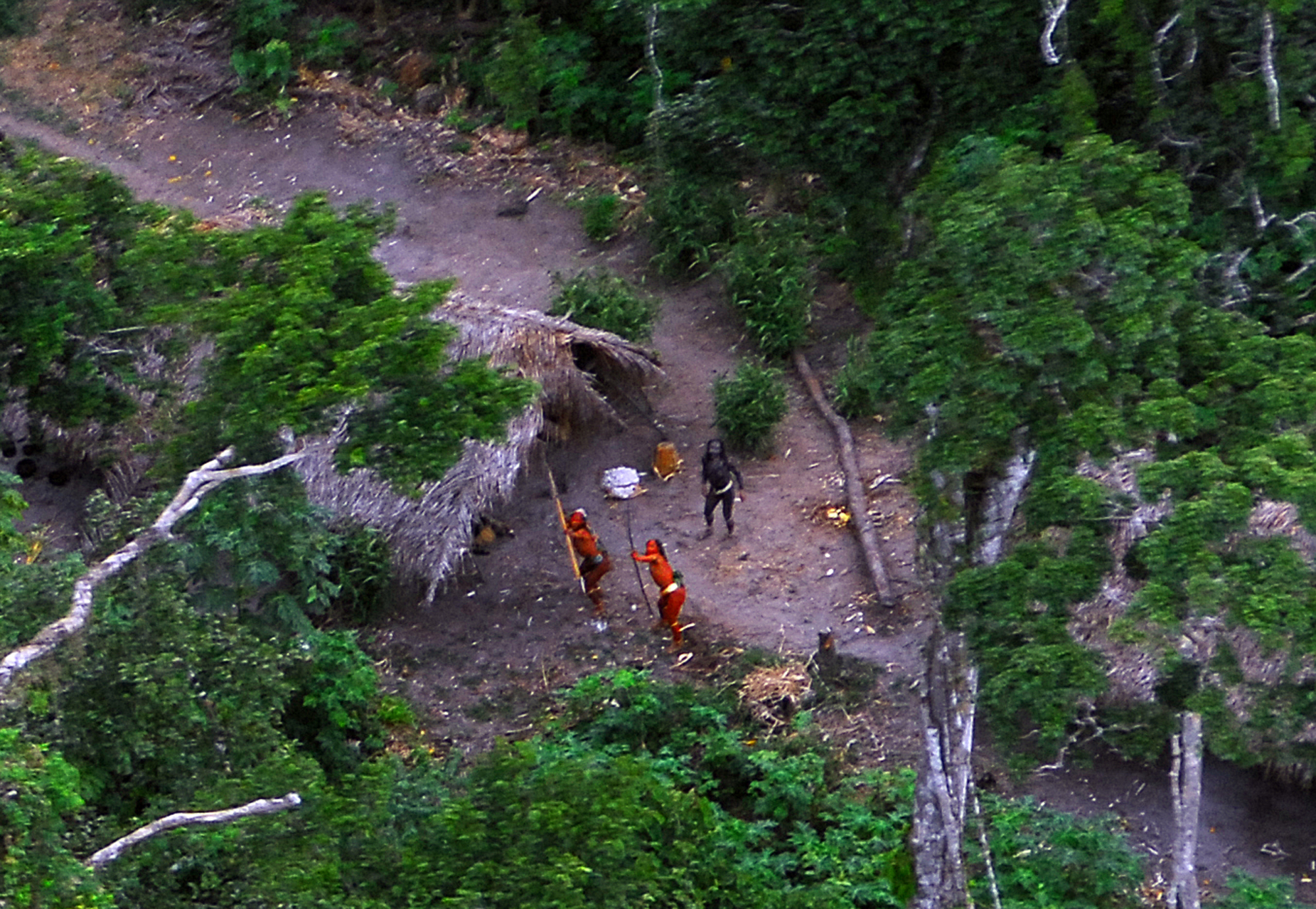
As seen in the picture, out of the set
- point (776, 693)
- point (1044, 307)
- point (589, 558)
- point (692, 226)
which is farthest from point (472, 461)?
point (1044, 307)

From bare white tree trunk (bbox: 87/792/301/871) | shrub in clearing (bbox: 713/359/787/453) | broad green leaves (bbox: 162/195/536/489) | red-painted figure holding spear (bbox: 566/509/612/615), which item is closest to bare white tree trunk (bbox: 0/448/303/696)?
broad green leaves (bbox: 162/195/536/489)

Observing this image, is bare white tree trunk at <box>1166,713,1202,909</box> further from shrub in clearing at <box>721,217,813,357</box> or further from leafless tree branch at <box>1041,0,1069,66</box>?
shrub in clearing at <box>721,217,813,357</box>

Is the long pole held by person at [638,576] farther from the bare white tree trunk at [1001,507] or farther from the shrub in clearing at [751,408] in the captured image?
the bare white tree trunk at [1001,507]

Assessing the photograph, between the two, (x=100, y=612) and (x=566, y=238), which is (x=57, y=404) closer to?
(x=100, y=612)

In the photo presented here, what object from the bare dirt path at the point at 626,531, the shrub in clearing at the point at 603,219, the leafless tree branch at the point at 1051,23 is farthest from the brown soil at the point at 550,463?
the leafless tree branch at the point at 1051,23

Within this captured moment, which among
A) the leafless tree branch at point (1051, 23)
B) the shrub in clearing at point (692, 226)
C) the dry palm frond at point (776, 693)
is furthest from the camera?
the shrub in clearing at point (692, 226)
